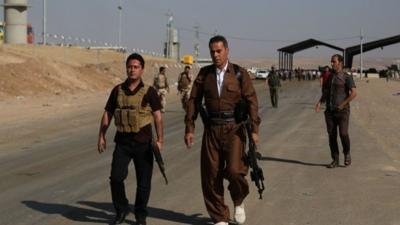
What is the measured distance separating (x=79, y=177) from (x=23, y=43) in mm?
55787

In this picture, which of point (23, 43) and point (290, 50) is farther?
point (290, 50)

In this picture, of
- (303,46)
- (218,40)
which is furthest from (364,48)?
(218,40)

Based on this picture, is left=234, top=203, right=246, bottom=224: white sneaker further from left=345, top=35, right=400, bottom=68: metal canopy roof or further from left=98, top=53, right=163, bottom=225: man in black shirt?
left=345, top=35, right=400, bottom=68: metal canopy roof

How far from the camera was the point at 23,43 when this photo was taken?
63.2 metres

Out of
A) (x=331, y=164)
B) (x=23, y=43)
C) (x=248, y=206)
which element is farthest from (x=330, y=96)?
(x=23, y=43)

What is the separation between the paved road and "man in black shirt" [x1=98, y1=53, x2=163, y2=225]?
455mm

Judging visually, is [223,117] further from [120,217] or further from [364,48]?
[364,48]

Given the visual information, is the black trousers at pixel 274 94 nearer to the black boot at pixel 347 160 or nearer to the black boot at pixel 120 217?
the black boot at pixel 347 160

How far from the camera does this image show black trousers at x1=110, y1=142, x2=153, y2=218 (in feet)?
21.6

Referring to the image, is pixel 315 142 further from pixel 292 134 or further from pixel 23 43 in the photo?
pixel 23 43

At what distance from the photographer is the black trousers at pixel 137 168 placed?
21.6 ft

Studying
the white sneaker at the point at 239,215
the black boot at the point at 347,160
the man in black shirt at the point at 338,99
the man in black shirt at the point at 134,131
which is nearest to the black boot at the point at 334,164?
the man in black shirt at the point at 338,99

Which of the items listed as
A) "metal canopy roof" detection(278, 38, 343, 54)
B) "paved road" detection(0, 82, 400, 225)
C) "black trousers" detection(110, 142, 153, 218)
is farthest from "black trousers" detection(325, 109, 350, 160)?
"metal canopy roof" detection(278, 38, 343, 54)

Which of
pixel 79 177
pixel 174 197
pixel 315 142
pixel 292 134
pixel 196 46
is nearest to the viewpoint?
pixel 174 197
